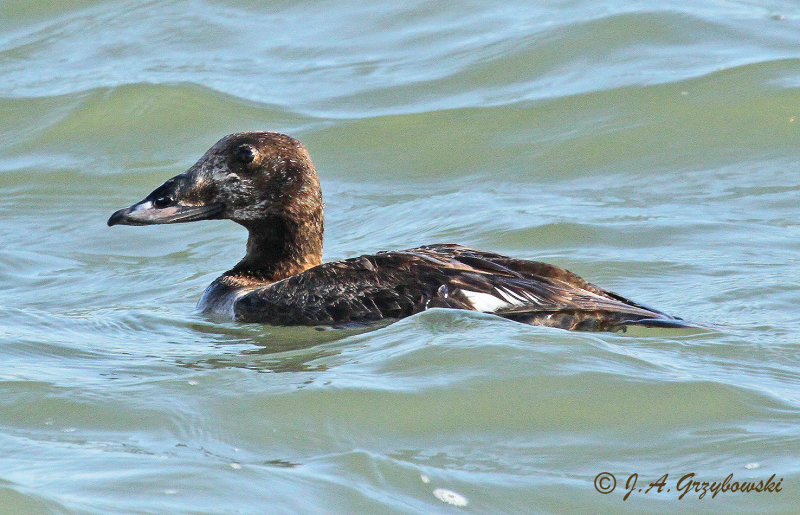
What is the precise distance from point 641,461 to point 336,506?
3.91ft

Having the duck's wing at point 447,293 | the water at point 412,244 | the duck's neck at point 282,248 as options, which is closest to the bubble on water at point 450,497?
the water at point 412,244

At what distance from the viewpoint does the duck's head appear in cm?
778

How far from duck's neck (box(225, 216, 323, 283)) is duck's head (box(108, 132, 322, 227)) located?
0.07m

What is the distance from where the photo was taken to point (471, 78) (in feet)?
43.1

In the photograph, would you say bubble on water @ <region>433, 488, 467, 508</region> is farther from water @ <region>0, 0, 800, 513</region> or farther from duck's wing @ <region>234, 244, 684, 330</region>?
duck's wing @ <region>234, 244, 684, 330</region>

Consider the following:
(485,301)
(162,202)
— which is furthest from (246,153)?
(485,301)

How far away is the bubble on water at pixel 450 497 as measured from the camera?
471cm

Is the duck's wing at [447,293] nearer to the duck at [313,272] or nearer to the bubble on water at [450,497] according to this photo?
the duck at [313,272]

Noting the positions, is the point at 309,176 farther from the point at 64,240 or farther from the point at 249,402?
the point at 64,240

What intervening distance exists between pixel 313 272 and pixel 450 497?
266cm

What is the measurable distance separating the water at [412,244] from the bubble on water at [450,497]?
1cm

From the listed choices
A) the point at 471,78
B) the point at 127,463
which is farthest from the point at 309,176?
the point at 471,78

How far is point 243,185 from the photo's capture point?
7.80 meters

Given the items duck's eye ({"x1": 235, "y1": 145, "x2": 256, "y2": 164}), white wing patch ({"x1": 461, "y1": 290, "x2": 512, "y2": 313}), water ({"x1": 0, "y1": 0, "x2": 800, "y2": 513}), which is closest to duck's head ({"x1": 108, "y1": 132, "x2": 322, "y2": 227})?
duck's eye ({"x1": 235, "y1": 145, "x2": 256, "y2": 164})
